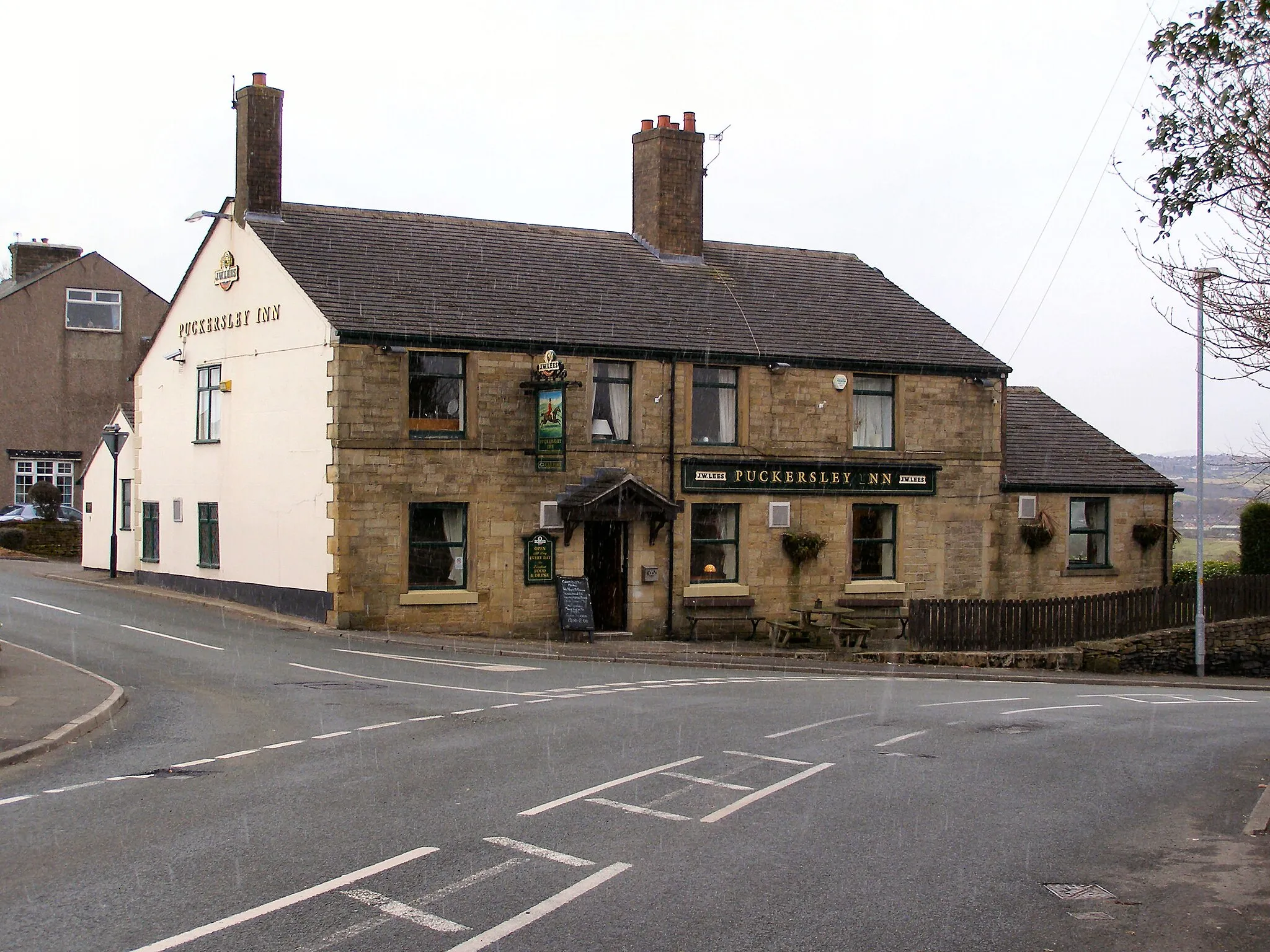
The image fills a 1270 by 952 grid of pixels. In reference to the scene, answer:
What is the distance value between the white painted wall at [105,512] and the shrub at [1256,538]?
30.3m

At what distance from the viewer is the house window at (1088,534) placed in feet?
109

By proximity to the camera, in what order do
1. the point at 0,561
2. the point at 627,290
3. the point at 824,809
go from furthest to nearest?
1. the point at 0,561
2. the point at 627,290
3. the point at 824,809

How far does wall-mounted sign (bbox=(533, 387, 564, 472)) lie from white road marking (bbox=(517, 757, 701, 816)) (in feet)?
48.8

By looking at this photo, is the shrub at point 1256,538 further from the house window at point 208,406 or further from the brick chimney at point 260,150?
the house window at point 208,406

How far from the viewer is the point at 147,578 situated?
33625 mm

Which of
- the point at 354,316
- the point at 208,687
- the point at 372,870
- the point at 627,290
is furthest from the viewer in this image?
the point at 627,290

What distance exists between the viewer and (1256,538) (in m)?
35.2

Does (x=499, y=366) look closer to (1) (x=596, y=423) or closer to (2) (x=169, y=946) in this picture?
(1) (x=596, y=423)

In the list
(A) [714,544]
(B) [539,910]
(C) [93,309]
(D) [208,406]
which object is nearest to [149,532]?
(D) [208,406]

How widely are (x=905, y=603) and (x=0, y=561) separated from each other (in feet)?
95.2

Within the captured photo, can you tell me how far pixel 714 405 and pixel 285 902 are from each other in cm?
2255

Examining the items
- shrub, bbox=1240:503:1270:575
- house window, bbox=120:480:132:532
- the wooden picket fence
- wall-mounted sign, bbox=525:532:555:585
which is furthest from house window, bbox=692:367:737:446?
house window, bbox=120:480:132:532

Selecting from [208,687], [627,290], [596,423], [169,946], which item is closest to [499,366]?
[596,423]

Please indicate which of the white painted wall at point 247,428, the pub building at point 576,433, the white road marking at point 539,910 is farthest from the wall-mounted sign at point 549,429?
the white road marking at point 539,910
